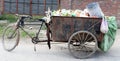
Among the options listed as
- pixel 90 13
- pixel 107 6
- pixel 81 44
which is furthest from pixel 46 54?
pixel 107 6

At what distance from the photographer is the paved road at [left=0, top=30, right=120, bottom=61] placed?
25.9ft

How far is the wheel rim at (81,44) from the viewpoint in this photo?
7.94m

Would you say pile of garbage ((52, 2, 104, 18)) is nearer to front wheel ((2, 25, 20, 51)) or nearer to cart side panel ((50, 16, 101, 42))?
cart side panel ((50, 16, 101, 42))

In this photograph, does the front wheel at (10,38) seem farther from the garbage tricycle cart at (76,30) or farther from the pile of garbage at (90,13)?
the pile of garbage at (90,13)

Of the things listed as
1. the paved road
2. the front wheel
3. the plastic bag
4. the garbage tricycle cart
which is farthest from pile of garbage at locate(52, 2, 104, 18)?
the front wheel

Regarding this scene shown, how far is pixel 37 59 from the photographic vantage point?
25.7 feet

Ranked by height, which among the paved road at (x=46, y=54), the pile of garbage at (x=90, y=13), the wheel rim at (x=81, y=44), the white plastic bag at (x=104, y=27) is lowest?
the paved road at (x=46, y=54)

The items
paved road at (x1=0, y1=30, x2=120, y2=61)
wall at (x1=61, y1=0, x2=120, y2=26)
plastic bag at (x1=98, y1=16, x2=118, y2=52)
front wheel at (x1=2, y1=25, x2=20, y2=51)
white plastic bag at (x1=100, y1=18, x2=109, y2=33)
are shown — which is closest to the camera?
white plastic bag at (x1=100, y1=18, x2=109, y2=33)

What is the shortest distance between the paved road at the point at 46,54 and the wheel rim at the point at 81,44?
0.49 feet

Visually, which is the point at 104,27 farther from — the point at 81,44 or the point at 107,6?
the point at 107,6

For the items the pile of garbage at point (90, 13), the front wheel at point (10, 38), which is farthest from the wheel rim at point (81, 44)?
the front wheel at point (10, 38)

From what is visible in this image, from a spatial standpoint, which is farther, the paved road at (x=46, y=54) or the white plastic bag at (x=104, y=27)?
the paved road at (x=46, y=54)

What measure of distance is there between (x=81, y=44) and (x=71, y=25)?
530 mm

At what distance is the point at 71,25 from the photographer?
26.1ft
